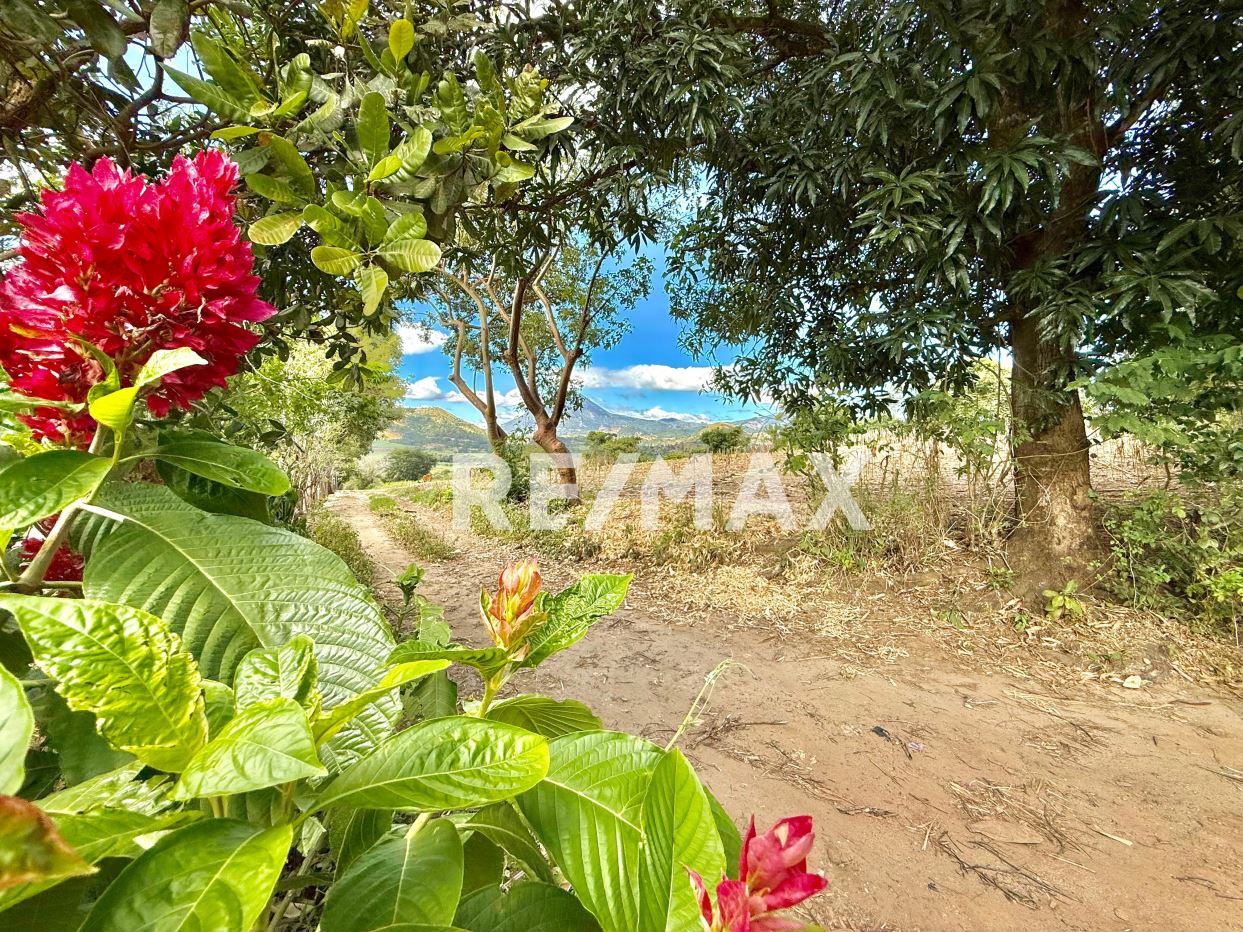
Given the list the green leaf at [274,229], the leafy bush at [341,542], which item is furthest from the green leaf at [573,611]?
the leafy bush at [341,542]

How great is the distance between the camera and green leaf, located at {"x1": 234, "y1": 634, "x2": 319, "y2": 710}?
0.27 meters

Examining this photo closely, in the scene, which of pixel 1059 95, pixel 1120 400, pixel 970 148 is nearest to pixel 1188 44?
pixel 1059 95

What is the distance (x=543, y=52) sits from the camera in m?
2.40

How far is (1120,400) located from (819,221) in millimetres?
1922

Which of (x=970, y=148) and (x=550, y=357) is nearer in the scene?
(x=970, y=148)

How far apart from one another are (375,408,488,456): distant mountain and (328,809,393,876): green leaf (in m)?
9.28

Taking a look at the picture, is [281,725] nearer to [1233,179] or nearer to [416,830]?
[416,830]

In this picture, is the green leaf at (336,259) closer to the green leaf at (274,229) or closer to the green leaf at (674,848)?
the green leaf at (274,229)

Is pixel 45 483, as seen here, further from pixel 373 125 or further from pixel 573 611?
pixel 373 125

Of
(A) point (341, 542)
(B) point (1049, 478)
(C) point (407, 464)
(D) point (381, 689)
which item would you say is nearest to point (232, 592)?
(D) point (381, 689)

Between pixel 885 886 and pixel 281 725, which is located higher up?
pixel 281 725

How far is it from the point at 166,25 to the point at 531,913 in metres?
1.12

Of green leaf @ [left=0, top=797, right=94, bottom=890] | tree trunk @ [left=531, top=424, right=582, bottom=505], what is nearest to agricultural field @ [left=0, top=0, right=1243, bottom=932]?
green leaf @ [left=0, top=797, right=94, bottom=890]

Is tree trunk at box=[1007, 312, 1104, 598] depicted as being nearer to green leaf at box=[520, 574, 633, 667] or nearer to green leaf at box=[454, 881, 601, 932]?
green leaf at box=[520, 574, 633, 667]
